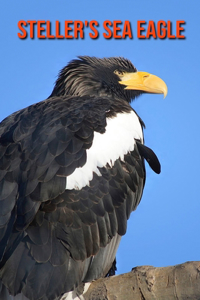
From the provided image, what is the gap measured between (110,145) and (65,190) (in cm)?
92

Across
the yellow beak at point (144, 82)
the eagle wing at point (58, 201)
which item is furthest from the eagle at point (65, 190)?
the yellow beak at point (144, 82)

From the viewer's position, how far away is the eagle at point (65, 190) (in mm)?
4512

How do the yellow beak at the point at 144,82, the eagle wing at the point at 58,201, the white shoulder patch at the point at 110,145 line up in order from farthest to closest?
the yellow beak at the point at 144,82 < the white shoulder patch at the point at 110,145 < the eagle wing at the point at 58,201

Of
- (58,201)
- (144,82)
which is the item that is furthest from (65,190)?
(144,82)

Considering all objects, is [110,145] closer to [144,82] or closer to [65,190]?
[65,190]

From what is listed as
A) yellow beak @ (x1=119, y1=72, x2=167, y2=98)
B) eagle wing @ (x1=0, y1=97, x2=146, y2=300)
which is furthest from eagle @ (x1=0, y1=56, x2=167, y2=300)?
yellow beak @ (x1=119, y1=72, x2=167, y2=98)

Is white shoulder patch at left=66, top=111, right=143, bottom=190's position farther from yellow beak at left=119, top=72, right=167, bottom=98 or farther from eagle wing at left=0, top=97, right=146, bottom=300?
yellow beak at left=119, top=72, right=167, bottom=98

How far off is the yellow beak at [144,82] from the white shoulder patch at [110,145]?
1302mm

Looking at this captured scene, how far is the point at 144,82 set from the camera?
24.8 ft

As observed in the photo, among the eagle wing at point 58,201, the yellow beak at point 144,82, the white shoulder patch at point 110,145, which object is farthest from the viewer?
the yellow beak at point 144,82

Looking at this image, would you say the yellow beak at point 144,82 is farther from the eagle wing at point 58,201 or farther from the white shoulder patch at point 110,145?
the eagle wing at point 58,201

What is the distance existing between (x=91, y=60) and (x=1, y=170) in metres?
2.99

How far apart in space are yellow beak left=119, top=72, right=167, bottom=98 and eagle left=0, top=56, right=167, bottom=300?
1143mm

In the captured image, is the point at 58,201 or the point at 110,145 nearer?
the point at 58,201
